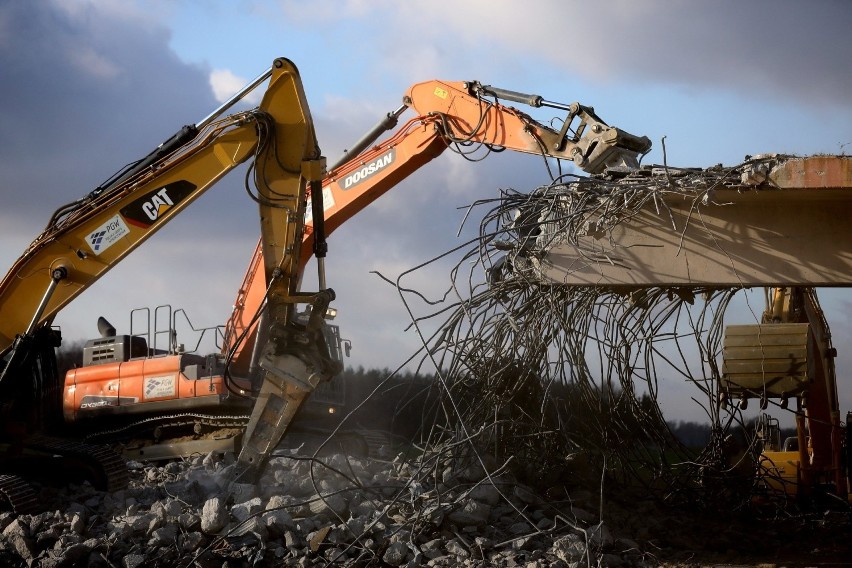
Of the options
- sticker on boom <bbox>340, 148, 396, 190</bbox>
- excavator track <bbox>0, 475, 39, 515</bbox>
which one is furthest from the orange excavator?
excavator track <bbox>0, 475, 39, 515</bbox>

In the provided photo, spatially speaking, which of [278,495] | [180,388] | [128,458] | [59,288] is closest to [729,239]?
[278,495]

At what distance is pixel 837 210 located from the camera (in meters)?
7.68

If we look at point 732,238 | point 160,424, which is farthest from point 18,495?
point 732,238

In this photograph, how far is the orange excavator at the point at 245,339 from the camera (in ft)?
40.9

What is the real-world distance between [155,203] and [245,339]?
9.61 ft

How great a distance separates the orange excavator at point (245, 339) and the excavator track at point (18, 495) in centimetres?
293

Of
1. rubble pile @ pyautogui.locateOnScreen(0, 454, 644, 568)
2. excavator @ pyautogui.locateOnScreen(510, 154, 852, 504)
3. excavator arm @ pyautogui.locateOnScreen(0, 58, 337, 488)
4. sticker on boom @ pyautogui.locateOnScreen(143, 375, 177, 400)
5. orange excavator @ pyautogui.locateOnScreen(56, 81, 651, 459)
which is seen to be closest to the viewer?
excavator @ pyautogui.locateOnScreen(510, 154, 852, 504)

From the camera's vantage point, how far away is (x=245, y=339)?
13.3 m

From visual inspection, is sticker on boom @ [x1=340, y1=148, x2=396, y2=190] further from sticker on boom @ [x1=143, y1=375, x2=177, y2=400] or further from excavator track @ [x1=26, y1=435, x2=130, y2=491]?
excavator track @ [x1=26, y1=435, x2=130, y2=491]

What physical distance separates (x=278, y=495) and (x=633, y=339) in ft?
11.2

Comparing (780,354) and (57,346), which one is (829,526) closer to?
(780,354)

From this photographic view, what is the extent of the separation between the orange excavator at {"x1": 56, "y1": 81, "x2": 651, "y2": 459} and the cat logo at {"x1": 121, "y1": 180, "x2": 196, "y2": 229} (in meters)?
1.82

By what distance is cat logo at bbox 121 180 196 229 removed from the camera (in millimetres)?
10820

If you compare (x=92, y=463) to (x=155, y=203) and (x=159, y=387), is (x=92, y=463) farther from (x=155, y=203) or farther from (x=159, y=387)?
(x=155, y=203)
